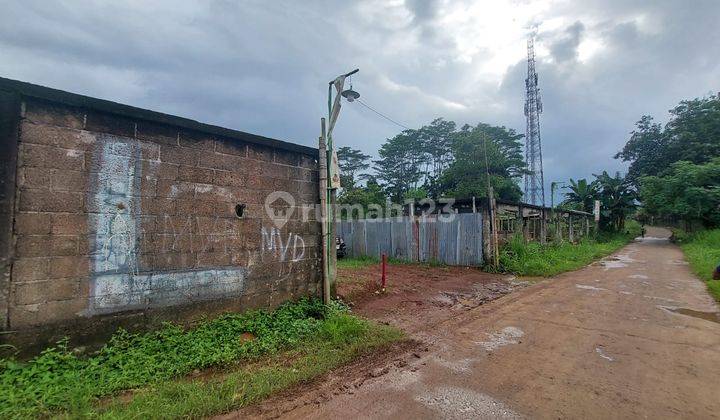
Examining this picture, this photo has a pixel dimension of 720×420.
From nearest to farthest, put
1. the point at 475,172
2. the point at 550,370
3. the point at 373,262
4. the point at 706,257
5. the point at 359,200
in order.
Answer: the point at 550,370
the point at 706,257
the point at 373,262
the point at 359,200
the point at 475,172

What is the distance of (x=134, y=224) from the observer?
360 cm

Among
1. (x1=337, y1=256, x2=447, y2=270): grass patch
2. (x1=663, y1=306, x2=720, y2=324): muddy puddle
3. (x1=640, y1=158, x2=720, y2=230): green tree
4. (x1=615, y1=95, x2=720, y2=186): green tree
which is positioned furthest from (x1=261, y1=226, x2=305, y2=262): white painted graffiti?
(x1=615, y1=95, x2=720, y2=186): green tree

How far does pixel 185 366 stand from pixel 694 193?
994 inches

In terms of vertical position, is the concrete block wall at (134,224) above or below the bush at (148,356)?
above

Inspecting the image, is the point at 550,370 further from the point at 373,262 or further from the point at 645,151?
the point at 645,151

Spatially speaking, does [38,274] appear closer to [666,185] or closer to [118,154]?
[118,154]

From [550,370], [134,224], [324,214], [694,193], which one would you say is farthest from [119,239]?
[694,193]

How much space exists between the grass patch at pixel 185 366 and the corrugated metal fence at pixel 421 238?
7364mm

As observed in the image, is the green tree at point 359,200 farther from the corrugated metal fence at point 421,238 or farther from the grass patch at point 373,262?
the grass patch at point 373,262

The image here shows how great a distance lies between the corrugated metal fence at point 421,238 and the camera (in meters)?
11.2

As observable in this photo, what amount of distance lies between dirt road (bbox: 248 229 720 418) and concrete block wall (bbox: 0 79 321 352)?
6.89ft

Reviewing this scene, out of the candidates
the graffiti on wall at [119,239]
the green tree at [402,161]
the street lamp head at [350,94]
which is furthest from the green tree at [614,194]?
the graffiti on wall at [119,239]

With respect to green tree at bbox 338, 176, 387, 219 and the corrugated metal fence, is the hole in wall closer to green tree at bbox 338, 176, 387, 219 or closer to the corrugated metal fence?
the corrugated metal fence

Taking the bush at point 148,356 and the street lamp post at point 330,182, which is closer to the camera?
the bush at point 148,356
